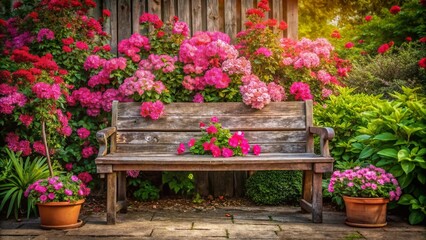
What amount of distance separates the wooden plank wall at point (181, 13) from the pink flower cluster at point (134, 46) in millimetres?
526

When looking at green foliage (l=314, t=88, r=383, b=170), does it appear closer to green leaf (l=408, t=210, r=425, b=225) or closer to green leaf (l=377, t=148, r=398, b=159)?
green leaf (l=377, t=148, r=398, b=159)

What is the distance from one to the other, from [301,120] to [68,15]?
3.15 meters

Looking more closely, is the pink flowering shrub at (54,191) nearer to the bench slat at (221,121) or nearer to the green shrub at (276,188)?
the bench slat at (221,121)

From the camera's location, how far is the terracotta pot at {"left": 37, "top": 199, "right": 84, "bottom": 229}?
4926 millimetres

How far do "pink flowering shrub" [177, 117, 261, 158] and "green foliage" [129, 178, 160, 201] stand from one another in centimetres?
99

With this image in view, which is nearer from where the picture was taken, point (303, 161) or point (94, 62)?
point (303, 161)

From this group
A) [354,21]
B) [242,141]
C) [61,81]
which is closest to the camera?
[242,141]

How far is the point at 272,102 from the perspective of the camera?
613cm

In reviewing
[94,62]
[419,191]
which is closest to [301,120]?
[419,191]

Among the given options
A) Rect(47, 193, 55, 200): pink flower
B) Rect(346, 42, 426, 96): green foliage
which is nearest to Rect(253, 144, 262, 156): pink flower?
Rect(47, 193, 55, 200): pink flower

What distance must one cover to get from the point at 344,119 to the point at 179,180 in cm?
212

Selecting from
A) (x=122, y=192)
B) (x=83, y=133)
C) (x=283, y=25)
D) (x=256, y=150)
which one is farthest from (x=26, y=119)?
(x=283, y=25)

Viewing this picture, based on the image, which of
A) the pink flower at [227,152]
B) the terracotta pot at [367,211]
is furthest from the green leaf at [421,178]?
the pink flower at [227,152]

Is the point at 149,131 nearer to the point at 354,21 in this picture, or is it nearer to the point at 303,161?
the point at 303,161
